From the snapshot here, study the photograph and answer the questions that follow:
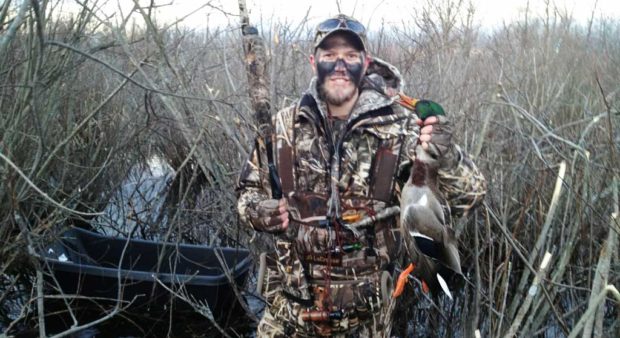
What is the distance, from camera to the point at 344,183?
2990 mm

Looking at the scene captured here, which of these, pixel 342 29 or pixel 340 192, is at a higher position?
pixel 342 29

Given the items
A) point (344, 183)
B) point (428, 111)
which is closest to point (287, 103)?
point (344, 183)

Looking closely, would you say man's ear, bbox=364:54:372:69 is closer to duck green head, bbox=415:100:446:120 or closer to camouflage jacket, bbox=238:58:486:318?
camouflage jacket, bbox=238:58:486:318

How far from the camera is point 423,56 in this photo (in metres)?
6.82

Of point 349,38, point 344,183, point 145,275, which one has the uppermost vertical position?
point 349,38

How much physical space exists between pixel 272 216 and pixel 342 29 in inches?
35.8

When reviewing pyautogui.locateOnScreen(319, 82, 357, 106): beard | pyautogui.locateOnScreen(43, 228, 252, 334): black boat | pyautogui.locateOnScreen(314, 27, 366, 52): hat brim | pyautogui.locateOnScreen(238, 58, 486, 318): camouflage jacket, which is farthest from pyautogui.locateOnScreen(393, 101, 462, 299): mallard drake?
pyautogui.locateOnScreen(43, 228, 252, 334): black boat

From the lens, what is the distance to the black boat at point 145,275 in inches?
215

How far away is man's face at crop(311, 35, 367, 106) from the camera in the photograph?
304 cm

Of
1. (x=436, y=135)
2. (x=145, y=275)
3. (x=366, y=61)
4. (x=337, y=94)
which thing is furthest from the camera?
(x=145, y=275)

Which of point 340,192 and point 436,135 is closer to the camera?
point 436,135

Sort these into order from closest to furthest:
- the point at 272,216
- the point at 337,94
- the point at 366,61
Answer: the point at 272,216, the point at 337,94, the point at 366,61

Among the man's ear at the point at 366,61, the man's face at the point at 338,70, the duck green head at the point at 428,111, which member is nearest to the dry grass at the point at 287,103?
the duck green head at the point at 428,111

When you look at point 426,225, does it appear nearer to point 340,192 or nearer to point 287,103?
point 340,192
